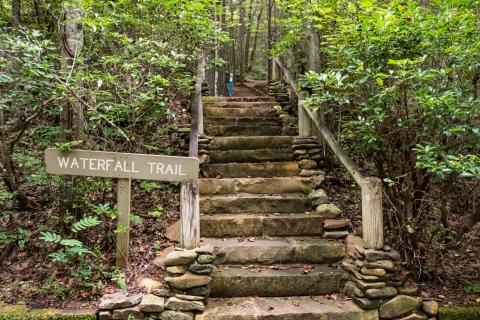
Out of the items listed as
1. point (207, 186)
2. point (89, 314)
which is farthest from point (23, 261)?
point (207, 186)

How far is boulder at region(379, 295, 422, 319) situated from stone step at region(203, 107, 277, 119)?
4.53 meters

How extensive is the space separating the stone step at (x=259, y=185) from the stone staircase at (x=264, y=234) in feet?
0.05

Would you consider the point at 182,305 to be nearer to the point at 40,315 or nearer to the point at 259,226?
the point at 40,315

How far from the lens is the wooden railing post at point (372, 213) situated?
12.5ft

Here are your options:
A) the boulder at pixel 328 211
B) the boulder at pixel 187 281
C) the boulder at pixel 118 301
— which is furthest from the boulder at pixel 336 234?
the boulder at pixel 118 301

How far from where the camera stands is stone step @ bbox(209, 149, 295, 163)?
6.11 meters

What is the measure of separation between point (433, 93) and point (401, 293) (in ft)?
7.07

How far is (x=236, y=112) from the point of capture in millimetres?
7375

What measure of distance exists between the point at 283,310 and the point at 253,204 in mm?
1749

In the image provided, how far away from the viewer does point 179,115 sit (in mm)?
7312

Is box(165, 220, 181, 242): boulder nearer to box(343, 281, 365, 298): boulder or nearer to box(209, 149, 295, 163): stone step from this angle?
box(209, 149, 295, 163): stone step

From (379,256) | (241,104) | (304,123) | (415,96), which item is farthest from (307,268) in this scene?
(241,104)

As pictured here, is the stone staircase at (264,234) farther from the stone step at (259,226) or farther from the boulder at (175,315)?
the boulder at (175,315)

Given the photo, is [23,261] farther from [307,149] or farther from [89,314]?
[307,149]
